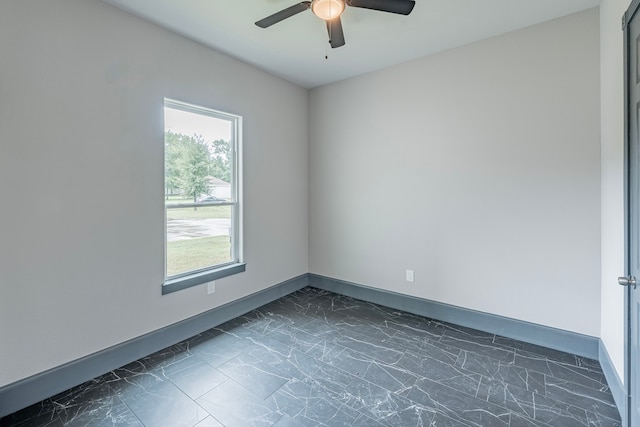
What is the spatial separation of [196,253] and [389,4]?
2648mm

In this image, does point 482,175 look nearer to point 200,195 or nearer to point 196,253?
point 200,195

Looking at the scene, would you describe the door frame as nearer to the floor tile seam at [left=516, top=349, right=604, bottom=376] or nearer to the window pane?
the floor tile seam at [left=516, top=349, right=604, bottom=376]

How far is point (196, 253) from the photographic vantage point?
2.99 m

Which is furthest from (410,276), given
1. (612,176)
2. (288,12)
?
(288,12)

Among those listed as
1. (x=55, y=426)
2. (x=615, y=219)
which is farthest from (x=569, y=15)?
(x=55, y=426)

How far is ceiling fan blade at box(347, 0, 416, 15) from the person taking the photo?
5.98 feet

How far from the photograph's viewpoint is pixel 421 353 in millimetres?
2523

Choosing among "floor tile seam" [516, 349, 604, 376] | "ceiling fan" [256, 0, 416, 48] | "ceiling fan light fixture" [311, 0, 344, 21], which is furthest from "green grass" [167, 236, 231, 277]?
"floor tile seam" [516, 349, 604, 376]

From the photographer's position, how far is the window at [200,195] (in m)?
2.76

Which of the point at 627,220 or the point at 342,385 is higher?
the point at 627,220

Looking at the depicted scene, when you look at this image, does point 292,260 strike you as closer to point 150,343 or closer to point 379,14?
point 150,343

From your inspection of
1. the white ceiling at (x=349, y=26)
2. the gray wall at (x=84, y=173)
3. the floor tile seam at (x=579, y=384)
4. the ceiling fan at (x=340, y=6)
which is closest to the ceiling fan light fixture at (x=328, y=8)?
the ceiling fan at (x=340, y=6)

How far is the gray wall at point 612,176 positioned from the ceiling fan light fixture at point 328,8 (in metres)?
1.65

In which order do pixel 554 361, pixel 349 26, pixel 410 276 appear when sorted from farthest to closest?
pixel 410 276 < pixel 349 26 < pixel 554 361
